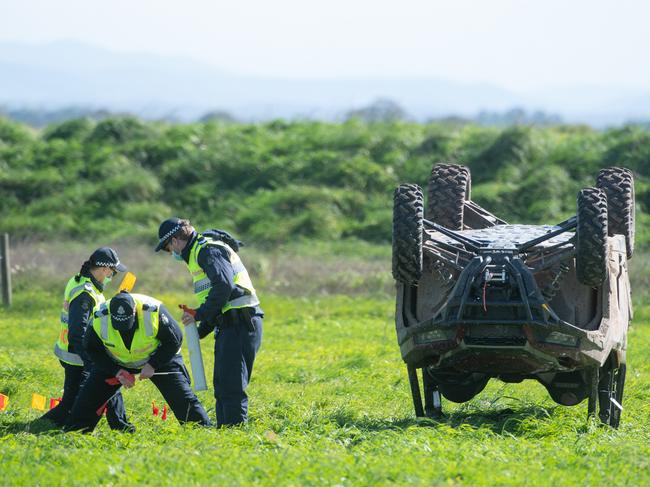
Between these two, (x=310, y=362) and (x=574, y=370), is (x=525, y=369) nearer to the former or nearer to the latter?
(x=574, y=370)

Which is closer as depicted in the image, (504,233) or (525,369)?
(525,369)

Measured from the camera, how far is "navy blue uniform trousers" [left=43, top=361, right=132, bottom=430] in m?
10.4

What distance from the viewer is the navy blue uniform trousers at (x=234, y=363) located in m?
9.80

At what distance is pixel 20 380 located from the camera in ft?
44.5

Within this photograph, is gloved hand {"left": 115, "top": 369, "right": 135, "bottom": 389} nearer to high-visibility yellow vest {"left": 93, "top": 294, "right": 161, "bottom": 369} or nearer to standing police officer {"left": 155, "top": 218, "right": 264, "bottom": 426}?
high-visibility yellow vest {"left": 93, "top": 294, "right": 161, "bottom": 369}

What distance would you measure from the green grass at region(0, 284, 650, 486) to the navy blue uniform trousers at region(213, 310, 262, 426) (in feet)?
0.80

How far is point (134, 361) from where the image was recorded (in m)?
9.96

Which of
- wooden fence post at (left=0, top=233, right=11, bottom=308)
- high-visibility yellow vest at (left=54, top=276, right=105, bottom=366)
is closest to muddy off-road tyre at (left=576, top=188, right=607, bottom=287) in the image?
high-visibility yellow vest at (left=54, top=276, right=105, bottom=366)

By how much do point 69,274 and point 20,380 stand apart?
369 inches

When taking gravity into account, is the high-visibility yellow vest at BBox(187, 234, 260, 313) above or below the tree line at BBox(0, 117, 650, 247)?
above

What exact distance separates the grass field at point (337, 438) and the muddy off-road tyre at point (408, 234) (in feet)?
4.18

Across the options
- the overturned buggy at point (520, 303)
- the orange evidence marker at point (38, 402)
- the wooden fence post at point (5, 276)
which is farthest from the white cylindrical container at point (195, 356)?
the wooden fence post at point (5, 276)

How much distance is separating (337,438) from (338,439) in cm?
4

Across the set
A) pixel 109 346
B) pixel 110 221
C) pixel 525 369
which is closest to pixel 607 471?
pixel 525 369
